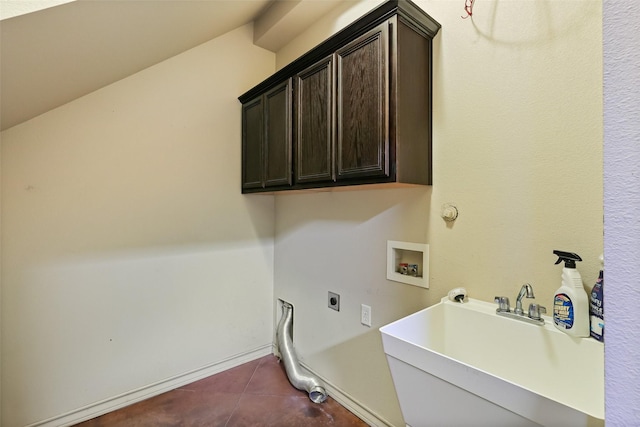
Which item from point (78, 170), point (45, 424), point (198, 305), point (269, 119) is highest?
point (269, 119)

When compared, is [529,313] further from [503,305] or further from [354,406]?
[354,406]

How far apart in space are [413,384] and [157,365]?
76.4 inches

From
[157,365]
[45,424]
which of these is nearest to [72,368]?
[45,424]

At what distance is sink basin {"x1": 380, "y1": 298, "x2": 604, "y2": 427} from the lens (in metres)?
0.75

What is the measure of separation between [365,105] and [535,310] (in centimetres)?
115

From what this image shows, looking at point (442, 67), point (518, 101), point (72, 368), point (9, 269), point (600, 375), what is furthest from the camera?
point (72, 368)

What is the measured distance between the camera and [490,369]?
1182 mm

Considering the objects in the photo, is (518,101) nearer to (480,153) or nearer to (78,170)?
(480,153)

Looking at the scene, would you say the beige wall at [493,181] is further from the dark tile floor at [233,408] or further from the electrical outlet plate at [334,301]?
the dark tile floor at [233,408]

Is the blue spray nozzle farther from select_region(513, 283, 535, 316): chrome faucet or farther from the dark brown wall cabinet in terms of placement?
the dark brown wall cabinet

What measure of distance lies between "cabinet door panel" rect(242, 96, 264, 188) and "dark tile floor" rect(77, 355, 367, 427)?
152 cm

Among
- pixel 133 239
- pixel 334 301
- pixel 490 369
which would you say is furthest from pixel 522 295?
→ pixel 133 239

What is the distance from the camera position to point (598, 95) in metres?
1.00

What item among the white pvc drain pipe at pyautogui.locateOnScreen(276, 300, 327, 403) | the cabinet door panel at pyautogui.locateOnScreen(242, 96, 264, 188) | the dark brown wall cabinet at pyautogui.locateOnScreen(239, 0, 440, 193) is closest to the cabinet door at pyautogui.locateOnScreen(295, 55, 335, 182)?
the dark brown wall cabinet at pyautogui.locateOnScreen(239, 0, 440, 193)
